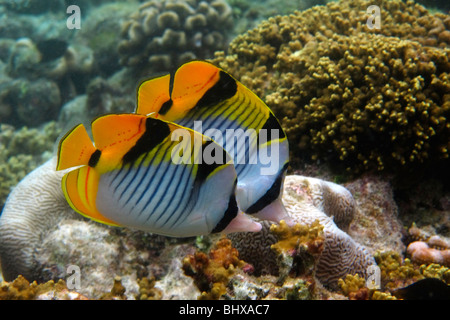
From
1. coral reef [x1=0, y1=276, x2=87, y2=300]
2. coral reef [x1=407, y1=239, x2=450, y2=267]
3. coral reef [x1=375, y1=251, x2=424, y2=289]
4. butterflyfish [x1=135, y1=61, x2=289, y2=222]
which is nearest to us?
butterflyfish [x1=135, y1=61, x2=289, y2=222]

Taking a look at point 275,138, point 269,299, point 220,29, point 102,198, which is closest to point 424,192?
point 269,299

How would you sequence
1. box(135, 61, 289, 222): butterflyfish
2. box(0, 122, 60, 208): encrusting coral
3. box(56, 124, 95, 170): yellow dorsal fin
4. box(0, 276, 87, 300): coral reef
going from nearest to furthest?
box(56, 124, 95, 170): yellow dorsal fin → box(135, 61, 289, 222): butterflyfish → box(0, 276, 87, 300): coral reef → box(0, 122, 60, 208): encrusting coral

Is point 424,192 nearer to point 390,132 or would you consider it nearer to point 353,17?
point 390,132

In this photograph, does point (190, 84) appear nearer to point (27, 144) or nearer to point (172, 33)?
point (172, 33)

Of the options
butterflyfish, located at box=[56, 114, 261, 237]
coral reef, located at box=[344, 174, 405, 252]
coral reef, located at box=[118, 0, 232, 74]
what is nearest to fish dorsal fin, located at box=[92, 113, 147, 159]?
butterflyfish, located at box=[56, 114, 261, 237]

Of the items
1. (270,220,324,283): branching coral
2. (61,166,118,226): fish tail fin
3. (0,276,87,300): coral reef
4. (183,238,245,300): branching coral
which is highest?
(61,166,118,226): fish tail fin

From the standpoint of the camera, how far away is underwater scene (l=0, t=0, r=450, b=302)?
48.8 inches

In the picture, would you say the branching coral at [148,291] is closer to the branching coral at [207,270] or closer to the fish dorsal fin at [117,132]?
the branching coral at [207,270]

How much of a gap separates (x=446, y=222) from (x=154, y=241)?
11.3 ft

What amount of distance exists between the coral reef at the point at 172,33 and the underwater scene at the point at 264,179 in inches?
6.2

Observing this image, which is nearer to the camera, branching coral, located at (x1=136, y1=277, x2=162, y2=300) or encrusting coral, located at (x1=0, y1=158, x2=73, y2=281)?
branching coral, located at (x1=136, y1=277, x2=162, y2=300)

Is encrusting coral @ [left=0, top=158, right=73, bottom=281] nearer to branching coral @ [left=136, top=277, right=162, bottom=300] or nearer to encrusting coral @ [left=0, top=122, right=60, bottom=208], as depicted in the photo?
branching coral @ [left=136, top=277, right=162, bottom=300]

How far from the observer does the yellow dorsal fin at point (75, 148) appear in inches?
45.9

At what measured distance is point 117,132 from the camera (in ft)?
4.02
